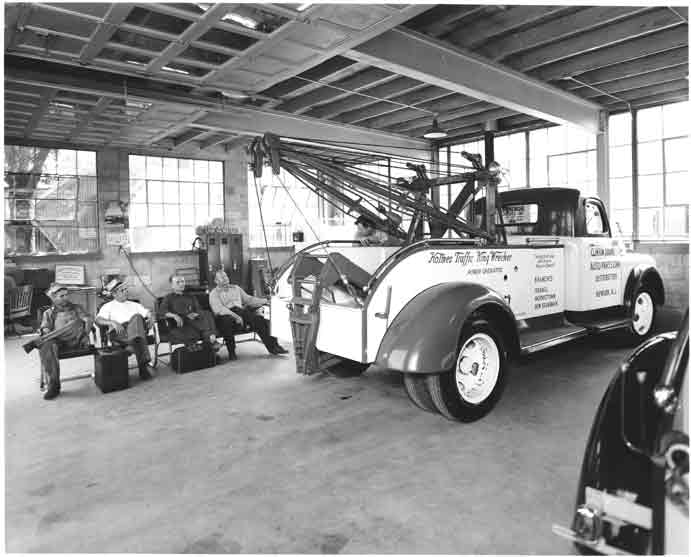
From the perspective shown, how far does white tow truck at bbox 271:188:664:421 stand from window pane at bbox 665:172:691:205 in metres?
4.37

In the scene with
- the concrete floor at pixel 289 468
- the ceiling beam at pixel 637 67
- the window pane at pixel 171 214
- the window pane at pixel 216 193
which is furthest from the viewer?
the window pane at pixel 216 193

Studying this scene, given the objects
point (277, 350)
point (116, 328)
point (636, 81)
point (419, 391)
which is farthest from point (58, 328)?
point (636, 81)

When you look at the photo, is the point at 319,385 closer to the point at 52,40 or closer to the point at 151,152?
the point at 52,40

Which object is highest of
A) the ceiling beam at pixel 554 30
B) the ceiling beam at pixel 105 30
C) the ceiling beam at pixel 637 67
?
the ceiling beam at pixel 637 67

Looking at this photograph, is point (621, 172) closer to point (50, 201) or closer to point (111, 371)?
point (111, 371)

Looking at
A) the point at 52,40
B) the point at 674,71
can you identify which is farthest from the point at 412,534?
the point at 674,71

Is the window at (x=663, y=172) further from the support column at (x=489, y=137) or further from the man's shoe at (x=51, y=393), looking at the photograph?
the man's shoe at (x=51, y=393)

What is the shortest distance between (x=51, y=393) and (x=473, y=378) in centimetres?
372

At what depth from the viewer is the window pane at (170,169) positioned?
10.7 m

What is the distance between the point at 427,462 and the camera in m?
3.26

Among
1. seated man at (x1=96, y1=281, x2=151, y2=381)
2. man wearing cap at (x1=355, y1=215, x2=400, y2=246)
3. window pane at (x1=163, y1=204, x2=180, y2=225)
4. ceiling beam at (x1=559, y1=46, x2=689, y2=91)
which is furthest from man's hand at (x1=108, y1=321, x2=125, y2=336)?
ceiling beam at (x1=559, y1=46, x2=689, y2=91)

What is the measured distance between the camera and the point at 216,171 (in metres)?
11.4

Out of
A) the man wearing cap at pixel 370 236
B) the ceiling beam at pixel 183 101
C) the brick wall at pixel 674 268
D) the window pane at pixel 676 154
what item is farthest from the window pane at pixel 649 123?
the man wearing cap at pixel 370 236

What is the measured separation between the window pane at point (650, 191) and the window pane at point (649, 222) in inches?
4.9
